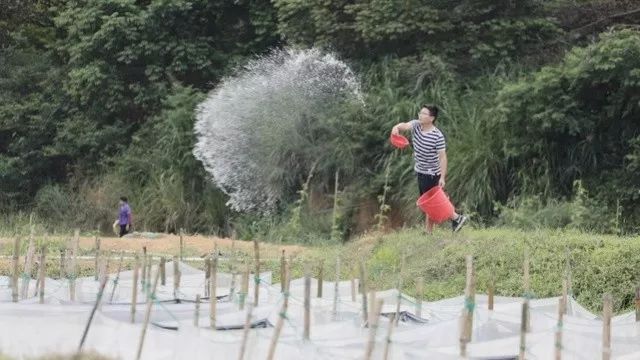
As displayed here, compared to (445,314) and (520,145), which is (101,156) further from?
(445,314)

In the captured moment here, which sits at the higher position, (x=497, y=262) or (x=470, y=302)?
(x=497, y=262)

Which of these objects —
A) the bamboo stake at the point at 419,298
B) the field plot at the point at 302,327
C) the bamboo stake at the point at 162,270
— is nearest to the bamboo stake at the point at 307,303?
the field plot at the point at 302,327

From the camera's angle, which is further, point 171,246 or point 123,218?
point 123,218

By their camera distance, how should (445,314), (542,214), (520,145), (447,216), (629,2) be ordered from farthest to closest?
(629,2)
(520,145)
(542,214)
(447,216)
(445,314)

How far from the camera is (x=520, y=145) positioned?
14.3 metres

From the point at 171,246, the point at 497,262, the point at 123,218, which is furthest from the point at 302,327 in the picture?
the point at 123,218

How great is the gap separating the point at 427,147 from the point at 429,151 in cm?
4

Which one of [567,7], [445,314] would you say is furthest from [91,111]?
[445,314]

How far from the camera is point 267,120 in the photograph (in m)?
16.8

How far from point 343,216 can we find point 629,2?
4577 mm

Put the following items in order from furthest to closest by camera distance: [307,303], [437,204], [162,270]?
1. [437,204]
2. [162,270]
3. [307,303]

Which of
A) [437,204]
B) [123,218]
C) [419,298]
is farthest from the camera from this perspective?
[123,218]

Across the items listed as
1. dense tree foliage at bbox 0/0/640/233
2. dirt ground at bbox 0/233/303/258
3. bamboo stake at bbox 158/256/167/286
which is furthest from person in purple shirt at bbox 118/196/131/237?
bamboo stake at bbox 158/256/167/286

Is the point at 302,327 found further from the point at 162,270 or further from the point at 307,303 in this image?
the point at 162,270
